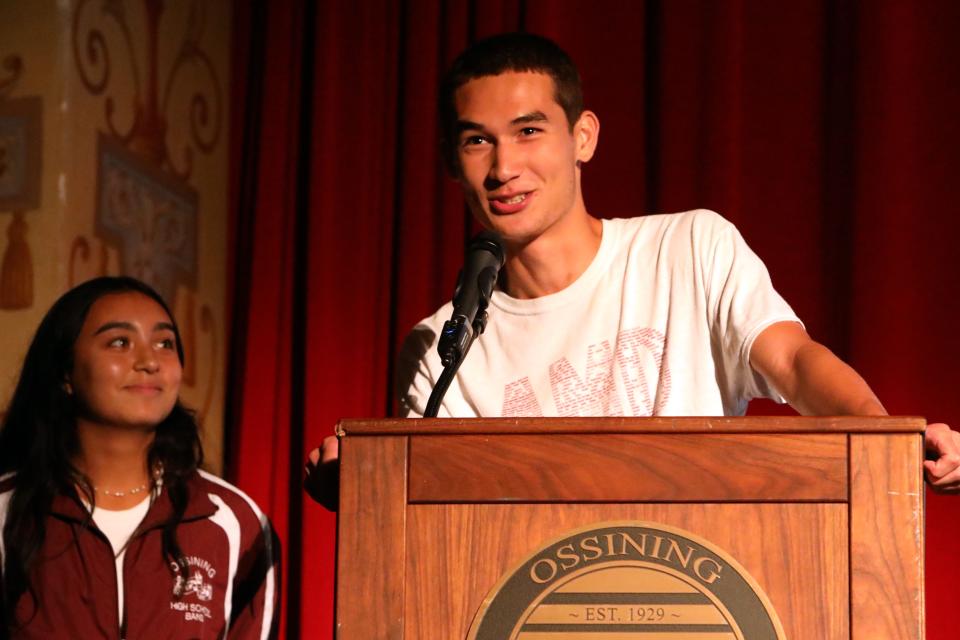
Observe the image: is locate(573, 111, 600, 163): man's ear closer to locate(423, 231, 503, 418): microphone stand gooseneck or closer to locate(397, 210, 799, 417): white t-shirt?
locate(397, 210, 799, 417): white t-shirt

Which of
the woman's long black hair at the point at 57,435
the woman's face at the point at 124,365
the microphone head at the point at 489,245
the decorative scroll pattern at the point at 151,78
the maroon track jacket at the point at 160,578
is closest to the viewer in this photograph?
the microphone head at the point at 489,245

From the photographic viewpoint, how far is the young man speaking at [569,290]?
1553 millimetres

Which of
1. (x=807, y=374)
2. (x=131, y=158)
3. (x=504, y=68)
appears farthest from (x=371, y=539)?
(x=131, y=158)

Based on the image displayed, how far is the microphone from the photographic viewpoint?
4.17 ft

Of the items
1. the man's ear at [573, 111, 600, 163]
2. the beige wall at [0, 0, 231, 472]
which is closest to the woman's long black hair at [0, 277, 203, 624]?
the beige wall at [0, 0, 231, 472]

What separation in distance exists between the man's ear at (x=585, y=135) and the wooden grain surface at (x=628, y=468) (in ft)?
2.66

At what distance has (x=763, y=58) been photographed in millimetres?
2625

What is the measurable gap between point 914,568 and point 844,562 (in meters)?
0.05

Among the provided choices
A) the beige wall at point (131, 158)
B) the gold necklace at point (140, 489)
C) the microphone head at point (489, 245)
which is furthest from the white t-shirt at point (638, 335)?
the beige wall at point (131, 158)

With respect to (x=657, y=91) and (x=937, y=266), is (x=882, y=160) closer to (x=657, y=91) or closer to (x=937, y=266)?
(x=937, y=266)

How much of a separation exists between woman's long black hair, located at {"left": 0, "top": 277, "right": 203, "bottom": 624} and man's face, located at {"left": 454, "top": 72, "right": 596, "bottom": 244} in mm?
905

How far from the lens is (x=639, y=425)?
1.02 meters

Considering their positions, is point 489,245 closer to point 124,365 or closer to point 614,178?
point 124,365

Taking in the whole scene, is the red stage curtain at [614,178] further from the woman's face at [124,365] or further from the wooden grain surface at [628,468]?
the wooden grain surface at [628,468]
